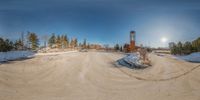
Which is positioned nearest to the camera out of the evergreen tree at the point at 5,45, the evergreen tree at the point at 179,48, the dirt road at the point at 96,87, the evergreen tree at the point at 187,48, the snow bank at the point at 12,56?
the dirt road at the point at 96,87

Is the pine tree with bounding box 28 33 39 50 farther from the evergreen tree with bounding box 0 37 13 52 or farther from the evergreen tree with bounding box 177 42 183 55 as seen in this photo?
the evergreen tree with bounding box 177 42 183 55

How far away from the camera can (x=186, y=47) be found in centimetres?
7769

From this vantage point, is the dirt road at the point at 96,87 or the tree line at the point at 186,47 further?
the tree line at the point at 186,47

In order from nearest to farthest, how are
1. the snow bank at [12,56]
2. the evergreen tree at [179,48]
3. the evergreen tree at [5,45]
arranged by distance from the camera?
the snow bank at [12,56] < the evergreen tree at [5,45] < the evergreen tree at [179,48]

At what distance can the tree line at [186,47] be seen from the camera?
237 ft

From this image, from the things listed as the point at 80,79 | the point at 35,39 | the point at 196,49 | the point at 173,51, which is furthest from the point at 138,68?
the point at 35,39

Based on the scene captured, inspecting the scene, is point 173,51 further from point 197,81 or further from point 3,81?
point 3,81

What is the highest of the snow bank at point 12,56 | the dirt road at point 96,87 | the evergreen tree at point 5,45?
the evergreen tree at point 5,45

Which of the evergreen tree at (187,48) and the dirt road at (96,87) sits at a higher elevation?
the evergreen tree at (187,48)

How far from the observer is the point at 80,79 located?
1625cm

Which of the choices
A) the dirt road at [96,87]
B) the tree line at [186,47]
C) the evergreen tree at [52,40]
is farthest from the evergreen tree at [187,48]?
the evergreen tree at [52,40]

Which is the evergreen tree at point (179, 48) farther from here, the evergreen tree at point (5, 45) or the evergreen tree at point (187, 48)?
the evergreen tree at point (5, 45)

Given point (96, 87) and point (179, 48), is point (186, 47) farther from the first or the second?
point (96, 87)

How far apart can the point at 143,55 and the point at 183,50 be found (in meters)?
57.2
